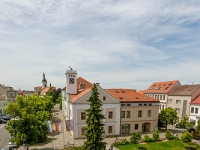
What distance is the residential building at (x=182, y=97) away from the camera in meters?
38.9

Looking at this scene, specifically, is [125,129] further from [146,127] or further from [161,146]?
[161,146]

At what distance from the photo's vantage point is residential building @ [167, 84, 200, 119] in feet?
128

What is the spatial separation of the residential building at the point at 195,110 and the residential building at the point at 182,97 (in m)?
0.92

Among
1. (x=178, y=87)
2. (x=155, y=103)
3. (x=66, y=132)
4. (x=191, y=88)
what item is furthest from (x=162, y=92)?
(x=66, y=132)

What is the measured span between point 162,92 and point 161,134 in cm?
1914

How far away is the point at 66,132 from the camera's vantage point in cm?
3356

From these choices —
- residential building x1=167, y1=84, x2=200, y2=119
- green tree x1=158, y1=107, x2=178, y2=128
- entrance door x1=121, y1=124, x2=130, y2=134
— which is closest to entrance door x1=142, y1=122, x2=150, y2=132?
green tree x1=158, y1=107, x2=178, y2=128

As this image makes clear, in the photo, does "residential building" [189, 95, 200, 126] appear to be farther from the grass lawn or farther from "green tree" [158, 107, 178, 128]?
the grass lawn

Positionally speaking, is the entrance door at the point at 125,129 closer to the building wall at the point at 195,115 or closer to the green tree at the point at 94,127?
the green tree at the point at 94,127

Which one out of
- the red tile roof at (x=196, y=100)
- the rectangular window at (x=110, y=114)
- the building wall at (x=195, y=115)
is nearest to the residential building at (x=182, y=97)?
the red tile roof at (x=196, y=100)

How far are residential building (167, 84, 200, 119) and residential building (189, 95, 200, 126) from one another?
92 cm

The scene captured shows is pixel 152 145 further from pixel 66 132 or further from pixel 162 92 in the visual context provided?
pixel 162 92

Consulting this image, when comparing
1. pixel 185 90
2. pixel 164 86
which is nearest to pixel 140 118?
pixel 185 90

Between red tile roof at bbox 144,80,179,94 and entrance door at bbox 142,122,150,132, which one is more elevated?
red tile roof at bbox 144,80,179,94
